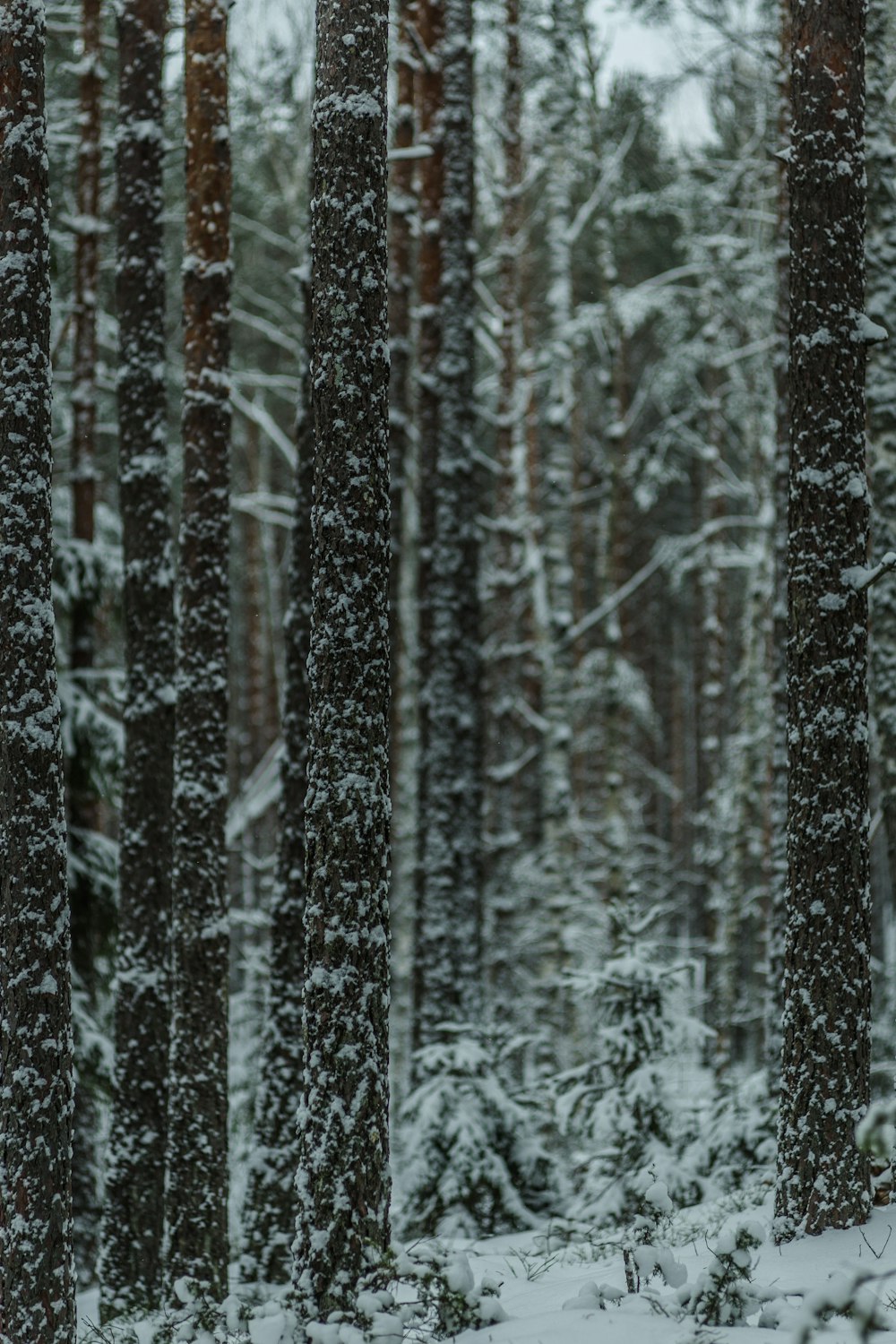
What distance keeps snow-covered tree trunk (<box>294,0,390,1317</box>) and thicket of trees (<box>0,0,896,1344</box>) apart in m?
0.02

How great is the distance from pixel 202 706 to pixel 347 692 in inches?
108

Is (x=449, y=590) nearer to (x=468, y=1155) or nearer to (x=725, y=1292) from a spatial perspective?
(x=468, y=1155)

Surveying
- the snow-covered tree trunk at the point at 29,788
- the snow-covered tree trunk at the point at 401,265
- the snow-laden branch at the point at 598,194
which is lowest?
the snow-covered tree trunk at the point at 29,788

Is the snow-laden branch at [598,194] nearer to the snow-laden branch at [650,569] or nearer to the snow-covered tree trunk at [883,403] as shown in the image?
the snow-laden branch at [650,569]

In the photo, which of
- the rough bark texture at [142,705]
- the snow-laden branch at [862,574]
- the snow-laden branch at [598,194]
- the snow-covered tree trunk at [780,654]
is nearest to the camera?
the snow-laden branch at [862,574]

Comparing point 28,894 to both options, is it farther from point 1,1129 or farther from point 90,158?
point 90,158

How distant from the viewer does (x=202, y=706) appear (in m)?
8.38

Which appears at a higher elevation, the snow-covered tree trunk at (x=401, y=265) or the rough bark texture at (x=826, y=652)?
the snow-covered tree trunk at (x=401, y=265)

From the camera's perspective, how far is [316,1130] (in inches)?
227

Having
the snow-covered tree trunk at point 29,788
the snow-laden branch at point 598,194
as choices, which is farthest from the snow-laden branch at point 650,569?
the snow-covered tree trunk at point 29,788

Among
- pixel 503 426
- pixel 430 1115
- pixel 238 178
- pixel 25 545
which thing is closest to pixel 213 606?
pixel 25 545

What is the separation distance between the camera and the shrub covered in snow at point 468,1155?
9719 millimetres

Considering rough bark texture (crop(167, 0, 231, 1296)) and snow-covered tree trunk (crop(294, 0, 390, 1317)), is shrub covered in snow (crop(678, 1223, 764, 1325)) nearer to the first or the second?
snow-covered tree trunk (crop(294, 0, 390, 1317))

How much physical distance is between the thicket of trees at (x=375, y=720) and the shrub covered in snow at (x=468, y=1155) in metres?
0.03
